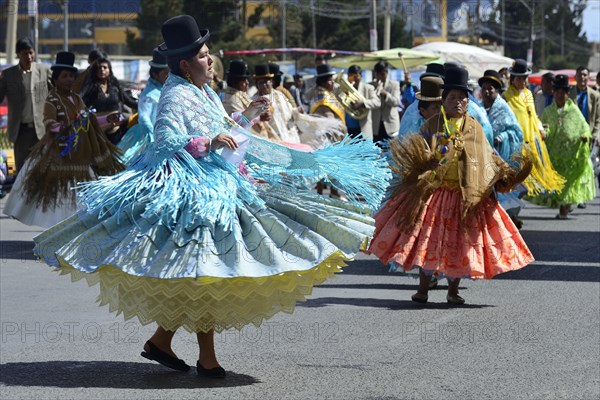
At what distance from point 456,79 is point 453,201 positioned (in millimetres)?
881

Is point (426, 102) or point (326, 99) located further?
point (326, 99)

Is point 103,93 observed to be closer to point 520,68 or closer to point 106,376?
point 520,68

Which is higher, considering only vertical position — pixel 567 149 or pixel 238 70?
pixel 238 70

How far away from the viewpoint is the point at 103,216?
6012 millimetres

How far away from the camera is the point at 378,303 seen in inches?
355

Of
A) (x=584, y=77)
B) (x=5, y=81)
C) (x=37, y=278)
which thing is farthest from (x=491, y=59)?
(x=37, y=278)

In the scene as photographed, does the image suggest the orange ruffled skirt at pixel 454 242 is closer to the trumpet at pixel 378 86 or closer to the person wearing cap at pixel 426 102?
the person wearing cap at pixel 426 102

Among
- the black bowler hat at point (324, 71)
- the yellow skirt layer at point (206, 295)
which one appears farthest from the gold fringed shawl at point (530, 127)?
the yellow skirt layer at point (206, 295)

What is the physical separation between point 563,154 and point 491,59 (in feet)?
43.1

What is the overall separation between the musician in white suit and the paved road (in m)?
7.85

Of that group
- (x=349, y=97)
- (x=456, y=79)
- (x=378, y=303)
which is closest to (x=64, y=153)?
(x=378, y=303)

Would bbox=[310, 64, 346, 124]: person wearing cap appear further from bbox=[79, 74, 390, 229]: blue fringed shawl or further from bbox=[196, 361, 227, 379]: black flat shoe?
bbox=[196, 361, 227, 379]: black flat shoe

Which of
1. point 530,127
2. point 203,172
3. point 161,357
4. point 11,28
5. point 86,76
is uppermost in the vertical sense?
point 11,28

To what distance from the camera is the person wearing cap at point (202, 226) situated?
18.9 feet
